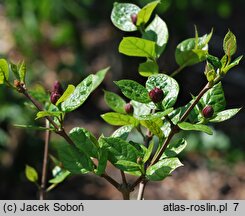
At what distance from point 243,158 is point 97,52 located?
169 cm

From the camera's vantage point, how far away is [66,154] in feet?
3.13

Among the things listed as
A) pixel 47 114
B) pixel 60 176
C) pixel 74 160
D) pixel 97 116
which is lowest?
pixel 97 116

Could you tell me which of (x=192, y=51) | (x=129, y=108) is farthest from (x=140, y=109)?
(x=192, y=51)

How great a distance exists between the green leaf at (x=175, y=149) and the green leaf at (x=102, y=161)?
10 cm

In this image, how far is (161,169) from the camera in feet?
2.92

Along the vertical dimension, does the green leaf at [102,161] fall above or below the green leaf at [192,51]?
below

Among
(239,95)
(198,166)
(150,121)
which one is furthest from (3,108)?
(150,121)

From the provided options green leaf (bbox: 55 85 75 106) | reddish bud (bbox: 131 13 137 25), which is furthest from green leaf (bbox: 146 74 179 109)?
reddish bud (bbox: 131 13 137 25)

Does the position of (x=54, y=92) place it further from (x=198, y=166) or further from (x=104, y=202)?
(x=198, y=166)

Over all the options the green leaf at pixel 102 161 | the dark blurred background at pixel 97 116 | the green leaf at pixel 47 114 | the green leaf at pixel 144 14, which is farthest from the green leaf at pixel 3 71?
the dark blurred background at pixel 97 116

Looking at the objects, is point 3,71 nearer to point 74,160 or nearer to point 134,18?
point 74,160

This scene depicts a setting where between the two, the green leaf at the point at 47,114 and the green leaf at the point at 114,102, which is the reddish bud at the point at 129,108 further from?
the green leaf at the point at 47,114

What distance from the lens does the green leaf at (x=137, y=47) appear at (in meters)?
0.96

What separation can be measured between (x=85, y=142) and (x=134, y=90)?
0.12m
